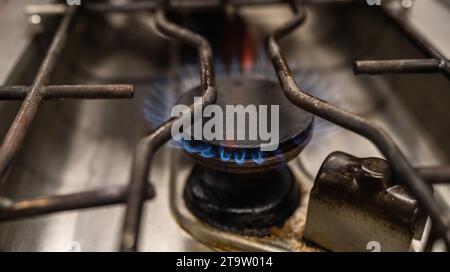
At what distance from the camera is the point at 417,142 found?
2.65 feet

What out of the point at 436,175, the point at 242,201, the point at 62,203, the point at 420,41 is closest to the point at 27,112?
the point at 62,203

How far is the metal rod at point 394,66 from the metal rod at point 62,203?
33cm

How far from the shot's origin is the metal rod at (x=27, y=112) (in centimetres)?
44

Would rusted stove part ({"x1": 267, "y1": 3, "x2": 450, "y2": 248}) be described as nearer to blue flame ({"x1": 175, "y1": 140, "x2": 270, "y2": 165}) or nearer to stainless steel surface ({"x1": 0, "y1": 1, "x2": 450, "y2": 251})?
blue flame ({"x1": 175, "y1": 140, "x2": 270, "y2": 165})

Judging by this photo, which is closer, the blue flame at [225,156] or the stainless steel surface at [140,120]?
the blue flame at [225,156]

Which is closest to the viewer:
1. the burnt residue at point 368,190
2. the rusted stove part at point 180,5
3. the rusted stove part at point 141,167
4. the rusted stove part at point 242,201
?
the rusted stove part at point 141,167

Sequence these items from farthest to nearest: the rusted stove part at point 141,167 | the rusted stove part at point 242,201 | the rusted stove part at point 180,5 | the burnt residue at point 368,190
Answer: the rusted stove part at point 180,5 < the rusted stove part at point 242,201 < the burnt residue at point 368,190 < the rusted stove part at point 141,167

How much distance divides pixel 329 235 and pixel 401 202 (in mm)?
120

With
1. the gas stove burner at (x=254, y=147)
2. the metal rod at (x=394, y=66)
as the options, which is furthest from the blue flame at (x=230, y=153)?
the metal rod at (x=394, y=66)

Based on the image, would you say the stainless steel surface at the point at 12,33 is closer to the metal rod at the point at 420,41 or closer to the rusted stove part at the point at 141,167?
the rusted stove part at the point at 141,167

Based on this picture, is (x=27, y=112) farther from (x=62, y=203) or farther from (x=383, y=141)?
(x=383, y=141)

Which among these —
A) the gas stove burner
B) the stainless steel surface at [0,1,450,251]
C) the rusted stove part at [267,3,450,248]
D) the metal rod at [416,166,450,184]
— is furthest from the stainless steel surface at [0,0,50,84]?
the metal rod at [416,166,450,184]

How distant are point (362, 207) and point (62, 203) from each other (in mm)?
340

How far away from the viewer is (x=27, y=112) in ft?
1.65
